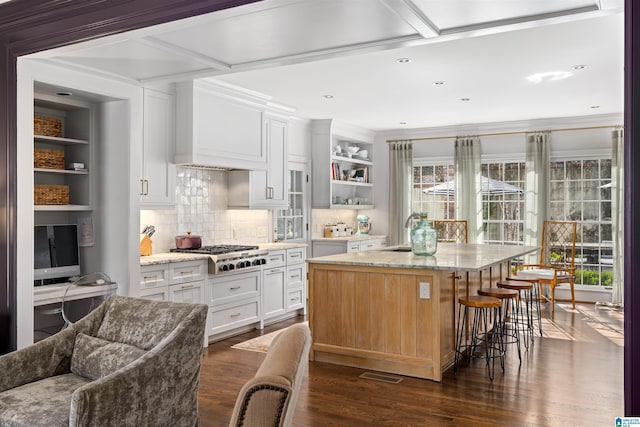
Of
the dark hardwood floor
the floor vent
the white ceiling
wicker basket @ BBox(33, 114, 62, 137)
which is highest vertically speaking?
the white ceiling

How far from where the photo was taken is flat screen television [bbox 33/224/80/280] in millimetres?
4355

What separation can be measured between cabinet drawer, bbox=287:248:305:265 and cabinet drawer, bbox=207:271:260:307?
2.21 ft

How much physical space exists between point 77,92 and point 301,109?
3354 millimetres

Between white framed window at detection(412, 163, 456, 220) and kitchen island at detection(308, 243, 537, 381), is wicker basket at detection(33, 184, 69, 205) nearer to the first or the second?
kitchen island at detection(308, 243, 537, 381)

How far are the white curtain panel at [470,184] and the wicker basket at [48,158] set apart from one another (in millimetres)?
5876

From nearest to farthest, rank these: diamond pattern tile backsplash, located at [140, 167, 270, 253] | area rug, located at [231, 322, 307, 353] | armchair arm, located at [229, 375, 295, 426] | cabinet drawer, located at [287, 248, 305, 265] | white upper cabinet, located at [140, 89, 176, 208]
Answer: armchair arm, located at [229, 375, 295, 426]
white upper cabinet, located at [140, 89, 176, 208]
area rug, located at [231, 322, 307, 353]
diamond pattern tile backsplash, located at [140, 167, 270, 253]
cabinet drawer, located at [287, 248, 305, 265]

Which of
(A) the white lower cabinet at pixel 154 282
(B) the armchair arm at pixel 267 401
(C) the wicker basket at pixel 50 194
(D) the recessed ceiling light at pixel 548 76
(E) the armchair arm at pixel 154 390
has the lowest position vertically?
(E) the armchair arm at pixel 154 390

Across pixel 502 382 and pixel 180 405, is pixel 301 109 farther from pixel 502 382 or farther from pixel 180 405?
pixel 180 405

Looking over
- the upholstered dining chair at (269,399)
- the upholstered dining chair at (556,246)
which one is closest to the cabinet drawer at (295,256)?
the upholstered dining chair at (556,246)

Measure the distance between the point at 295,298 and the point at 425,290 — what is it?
2795 mm

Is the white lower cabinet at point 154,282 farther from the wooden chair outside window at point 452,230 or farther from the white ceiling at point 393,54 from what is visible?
the wooden chair outside window at point 452,230

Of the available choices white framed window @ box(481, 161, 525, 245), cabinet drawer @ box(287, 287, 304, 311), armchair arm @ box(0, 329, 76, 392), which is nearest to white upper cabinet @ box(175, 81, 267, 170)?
cabinet drawer @ box(287, 287, 304, 311)

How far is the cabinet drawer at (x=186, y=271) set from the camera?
5.06 meters

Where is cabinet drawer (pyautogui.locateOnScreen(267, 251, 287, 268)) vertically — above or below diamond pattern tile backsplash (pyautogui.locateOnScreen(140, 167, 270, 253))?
below
